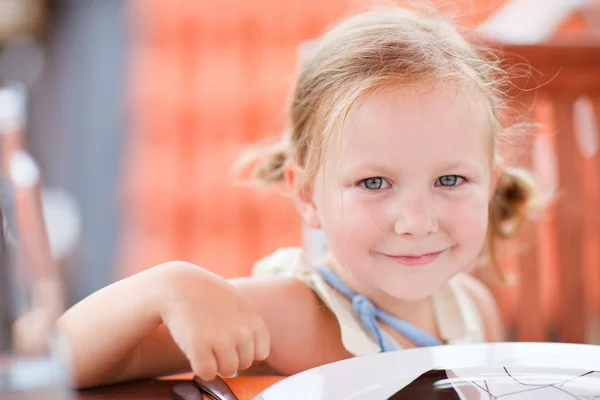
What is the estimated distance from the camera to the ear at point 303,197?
0.84 meters

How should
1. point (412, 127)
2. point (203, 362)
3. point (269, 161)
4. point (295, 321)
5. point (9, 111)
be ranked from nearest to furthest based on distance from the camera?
point (9, 111) < point (203, 362) < point (412, 127) < point (295, 321) < point (269, 161)

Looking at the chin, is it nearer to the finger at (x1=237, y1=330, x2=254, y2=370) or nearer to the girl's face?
the girl's face

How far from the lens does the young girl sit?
23.5 inches

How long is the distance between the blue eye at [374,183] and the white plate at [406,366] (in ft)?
0.61

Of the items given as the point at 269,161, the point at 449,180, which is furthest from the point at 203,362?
the point at 269,161

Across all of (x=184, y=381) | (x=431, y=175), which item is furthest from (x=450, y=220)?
(x=184, y=381)

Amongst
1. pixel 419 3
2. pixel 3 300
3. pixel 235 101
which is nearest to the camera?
pixel 3 300

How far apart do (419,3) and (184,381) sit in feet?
1.91

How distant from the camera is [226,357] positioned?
A: 0.56 m

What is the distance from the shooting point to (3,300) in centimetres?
39

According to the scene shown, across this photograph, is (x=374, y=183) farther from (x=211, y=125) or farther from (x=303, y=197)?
(x=211, y=125)

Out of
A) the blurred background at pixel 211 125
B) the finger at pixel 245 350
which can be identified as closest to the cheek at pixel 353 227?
the finger at pixel 245 350

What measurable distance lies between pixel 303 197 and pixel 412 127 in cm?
21

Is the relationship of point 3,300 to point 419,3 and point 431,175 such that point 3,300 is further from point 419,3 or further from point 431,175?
point 419,3
